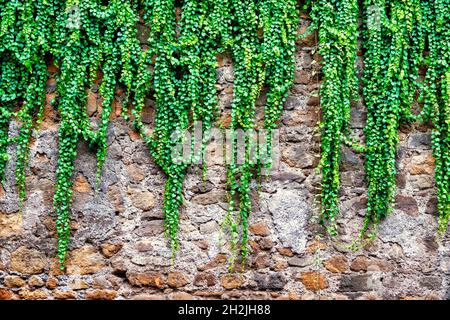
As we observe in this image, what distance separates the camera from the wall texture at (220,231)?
3838 millimetres

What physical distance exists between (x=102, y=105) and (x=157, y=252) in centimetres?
121

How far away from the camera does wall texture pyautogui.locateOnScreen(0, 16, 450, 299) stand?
384 cm

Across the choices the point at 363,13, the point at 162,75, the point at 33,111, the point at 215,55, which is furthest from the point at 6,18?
the point at 363,13

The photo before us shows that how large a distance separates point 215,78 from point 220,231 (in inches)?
47.4

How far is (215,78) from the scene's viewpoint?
395 centimetres

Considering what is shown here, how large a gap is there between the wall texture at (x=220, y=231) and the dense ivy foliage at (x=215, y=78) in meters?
0.09

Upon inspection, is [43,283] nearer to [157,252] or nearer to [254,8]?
[157,252]

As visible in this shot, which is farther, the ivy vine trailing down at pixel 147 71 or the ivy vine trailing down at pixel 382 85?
the ivy vine trailing down at pixel 382 85

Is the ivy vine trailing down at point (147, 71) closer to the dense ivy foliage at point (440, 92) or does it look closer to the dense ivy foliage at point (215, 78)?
the dense ivy foliage at point (215, 78)
